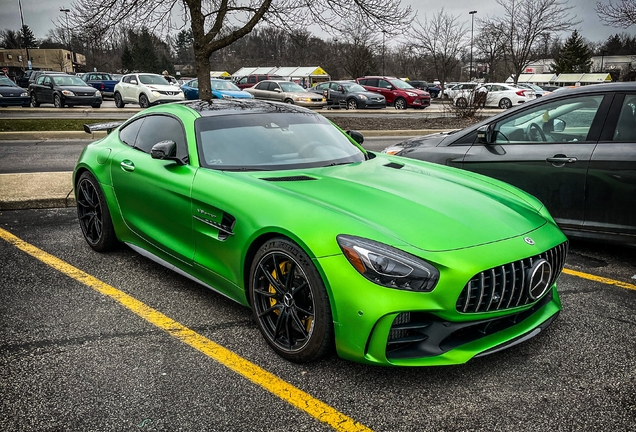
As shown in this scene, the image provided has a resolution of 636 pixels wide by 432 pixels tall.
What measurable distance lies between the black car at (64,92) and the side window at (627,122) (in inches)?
926

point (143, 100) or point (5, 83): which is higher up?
point (5, 83)

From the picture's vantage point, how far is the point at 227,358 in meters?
3.11

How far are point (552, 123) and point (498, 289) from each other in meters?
2.92

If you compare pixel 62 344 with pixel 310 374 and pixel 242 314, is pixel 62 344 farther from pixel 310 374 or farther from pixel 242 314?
pixel 310 374

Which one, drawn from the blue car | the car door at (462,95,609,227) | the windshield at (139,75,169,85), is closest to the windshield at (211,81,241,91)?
the blue car

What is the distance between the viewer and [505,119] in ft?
17.6

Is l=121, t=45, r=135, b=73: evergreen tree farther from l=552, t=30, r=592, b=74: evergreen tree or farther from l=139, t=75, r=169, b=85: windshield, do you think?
l=552, t=30, r=592, b=74: evergreen tree

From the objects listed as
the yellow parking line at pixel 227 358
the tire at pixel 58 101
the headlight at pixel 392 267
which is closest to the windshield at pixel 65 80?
the tire at pixel 58 101

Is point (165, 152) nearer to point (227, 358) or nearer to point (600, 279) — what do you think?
point (227, 358)

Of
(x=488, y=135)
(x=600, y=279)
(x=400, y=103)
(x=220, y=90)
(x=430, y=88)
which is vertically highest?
(x=220, y=90)

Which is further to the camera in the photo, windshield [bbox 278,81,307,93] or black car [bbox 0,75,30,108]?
windshield [bbox 278,81,307,93]

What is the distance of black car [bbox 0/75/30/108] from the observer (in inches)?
943

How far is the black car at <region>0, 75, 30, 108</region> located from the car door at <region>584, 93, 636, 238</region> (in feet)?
83.2

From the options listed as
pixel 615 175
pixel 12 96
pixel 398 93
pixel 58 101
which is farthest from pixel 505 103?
pixel 615 175
